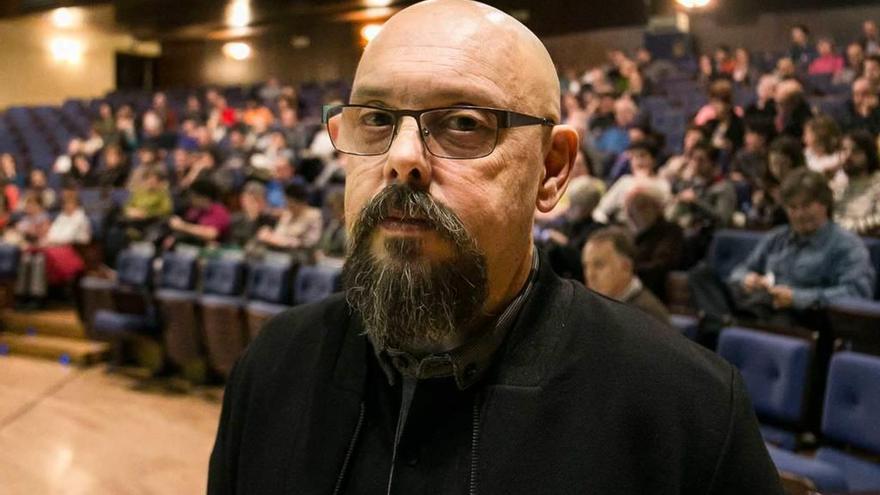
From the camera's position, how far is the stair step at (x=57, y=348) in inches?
138

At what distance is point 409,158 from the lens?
0.46 metres

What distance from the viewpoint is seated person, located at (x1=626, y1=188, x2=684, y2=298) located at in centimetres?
230

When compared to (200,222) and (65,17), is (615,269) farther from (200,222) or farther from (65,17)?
(65,17)

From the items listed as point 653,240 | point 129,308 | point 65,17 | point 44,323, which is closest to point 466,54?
point 653,240

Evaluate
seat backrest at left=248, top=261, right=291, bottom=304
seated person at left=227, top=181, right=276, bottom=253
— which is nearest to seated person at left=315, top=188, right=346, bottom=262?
seat backrest at left=248, top=261, right=291, bottom=304

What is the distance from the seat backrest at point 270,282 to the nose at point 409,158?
2.42 metres

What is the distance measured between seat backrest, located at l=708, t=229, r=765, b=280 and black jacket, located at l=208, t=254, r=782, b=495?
1.98 metres

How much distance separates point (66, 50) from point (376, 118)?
920cm

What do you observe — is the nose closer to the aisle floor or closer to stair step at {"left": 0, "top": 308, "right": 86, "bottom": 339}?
the aisle floor

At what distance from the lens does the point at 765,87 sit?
361cm

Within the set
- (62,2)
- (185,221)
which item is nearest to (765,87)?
(185,221)

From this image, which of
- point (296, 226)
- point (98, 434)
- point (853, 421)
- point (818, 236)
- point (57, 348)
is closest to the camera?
point (853, 421)

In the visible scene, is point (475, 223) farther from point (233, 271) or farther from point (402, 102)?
point (233, 271)

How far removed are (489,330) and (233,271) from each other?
2.68m
